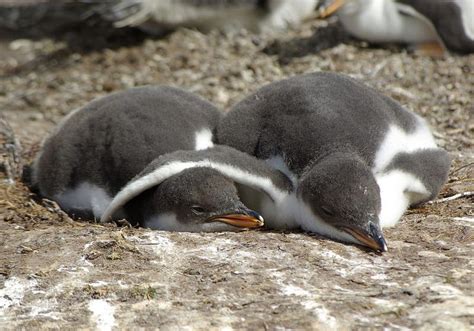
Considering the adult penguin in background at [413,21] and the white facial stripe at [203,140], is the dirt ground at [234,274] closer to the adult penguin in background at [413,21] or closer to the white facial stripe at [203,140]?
the white facial stripe at [203,140]

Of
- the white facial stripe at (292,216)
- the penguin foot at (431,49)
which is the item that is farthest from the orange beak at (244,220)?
the penguin foot at (431,49)

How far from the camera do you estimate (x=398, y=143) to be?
5.31m

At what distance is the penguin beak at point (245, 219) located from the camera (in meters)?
4.82

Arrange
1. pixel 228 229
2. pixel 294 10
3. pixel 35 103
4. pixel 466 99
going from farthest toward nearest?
pixel 294 10, pixel 35 103, pixel 466 99, pixel 228 229

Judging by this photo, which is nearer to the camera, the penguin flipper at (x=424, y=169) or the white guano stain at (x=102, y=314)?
the white guano stain at (x=102, y=314)

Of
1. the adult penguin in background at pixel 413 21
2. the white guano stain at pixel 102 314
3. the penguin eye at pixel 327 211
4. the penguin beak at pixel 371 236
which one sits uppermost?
the penguin eye at pixel 327 211

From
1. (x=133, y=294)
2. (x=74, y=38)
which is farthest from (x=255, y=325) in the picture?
(x=74, y=38)

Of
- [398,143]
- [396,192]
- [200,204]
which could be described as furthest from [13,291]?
[398,143]

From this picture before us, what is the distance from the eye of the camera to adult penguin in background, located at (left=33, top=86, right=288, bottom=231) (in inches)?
196

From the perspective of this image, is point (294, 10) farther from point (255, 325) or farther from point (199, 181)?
point (255, 325)

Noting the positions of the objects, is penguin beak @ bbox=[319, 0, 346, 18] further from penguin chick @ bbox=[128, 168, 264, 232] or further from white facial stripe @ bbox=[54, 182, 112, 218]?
penguin chick @ bbox=[128, 168, 264, 232]

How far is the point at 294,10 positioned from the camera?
32.1 feet

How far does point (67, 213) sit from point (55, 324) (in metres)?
1.90

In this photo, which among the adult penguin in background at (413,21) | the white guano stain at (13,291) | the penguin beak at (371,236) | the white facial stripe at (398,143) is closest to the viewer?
the white guano stain at (13,291)
